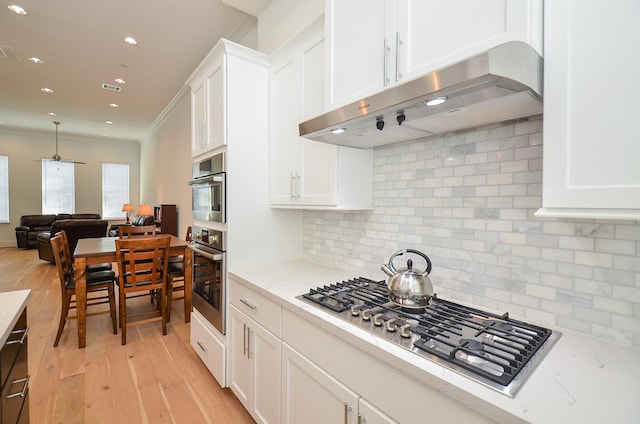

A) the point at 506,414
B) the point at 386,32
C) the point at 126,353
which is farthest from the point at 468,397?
the point at 126,353

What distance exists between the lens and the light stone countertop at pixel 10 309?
100 cm

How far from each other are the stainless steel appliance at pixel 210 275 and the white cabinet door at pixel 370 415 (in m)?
1.29

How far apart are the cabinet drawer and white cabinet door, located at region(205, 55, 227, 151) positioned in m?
0.98

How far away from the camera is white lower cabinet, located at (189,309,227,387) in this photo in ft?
6.81

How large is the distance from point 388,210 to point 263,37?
2.11m

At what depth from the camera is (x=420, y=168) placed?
63.2 inches

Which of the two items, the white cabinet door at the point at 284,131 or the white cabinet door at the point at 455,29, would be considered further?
the white cabinet door at the point at 284,131

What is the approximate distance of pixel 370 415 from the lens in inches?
40.8

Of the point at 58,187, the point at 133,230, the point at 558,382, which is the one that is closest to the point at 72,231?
the point at 133,230

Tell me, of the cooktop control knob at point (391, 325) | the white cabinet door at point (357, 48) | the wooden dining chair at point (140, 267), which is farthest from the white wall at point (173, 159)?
the cooktop control knob at point (391, 325)

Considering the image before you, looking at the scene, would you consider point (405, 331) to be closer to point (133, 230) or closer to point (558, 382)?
point (558, 382)

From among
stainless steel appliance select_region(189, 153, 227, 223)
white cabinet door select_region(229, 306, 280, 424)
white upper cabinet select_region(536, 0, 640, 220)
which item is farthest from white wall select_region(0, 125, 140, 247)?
white upper cabinet select_region(536, 0, 640, 220)

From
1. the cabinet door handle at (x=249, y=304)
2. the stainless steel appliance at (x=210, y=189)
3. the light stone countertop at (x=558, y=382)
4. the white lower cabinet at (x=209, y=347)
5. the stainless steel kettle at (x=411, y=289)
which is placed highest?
the stainless steel appliance at (x=210, y=189)

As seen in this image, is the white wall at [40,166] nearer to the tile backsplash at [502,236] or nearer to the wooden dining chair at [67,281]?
the wooden dining chair at [67,281]
